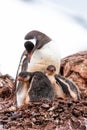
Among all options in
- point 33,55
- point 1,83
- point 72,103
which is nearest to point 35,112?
point 72,103

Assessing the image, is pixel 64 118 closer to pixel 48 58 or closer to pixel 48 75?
pixel 48 75

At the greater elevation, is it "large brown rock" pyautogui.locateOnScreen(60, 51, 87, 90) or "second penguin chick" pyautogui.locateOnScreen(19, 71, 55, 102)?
"large brown rock" pyautogui.locateOnScreen(60, 51, 87, 90)

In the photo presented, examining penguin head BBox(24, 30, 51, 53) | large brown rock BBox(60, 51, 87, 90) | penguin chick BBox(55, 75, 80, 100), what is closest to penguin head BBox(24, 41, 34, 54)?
penguin head BBox(24, 30, 51, 53)

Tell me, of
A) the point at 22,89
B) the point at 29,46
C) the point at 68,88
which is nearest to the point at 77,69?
the point at 29,46

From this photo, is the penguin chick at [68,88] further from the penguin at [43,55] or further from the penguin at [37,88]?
the penguin at [43,55]

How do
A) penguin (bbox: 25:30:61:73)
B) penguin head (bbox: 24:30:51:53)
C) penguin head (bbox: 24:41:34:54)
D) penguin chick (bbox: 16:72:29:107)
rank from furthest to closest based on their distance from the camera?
1. penguin head (bbox: 24:30:51:53)
2. penguin (bbox: 25:30:61:73)
3. penguin head (bbox: 24:41:34:54)
4. penguin chick (bbox: 16:72:29:107)

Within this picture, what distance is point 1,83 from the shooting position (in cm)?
1211

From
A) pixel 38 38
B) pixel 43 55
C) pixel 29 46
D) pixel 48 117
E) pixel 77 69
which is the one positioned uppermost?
pixel 38 38

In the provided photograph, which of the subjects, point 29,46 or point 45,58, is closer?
point 29,46

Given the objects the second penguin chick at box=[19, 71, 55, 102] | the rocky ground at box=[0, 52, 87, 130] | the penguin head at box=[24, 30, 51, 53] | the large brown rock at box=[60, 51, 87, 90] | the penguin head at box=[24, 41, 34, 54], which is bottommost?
the rocky ground at box=[0, 52, 87, 130]

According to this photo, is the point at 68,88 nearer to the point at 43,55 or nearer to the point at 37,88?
the point at 37,88

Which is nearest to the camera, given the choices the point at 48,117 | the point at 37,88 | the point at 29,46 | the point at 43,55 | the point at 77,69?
the point at 48,117

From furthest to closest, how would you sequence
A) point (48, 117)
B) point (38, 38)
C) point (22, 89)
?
1. point (38, 38)
2. point (22, 89)
3. point (48, 117)

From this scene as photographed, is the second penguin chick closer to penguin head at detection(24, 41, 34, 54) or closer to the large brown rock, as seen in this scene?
penguin head at detection(24, 41, 34, 54)
